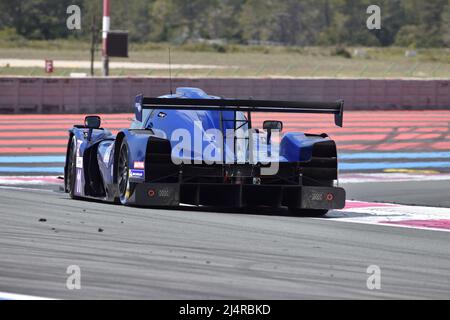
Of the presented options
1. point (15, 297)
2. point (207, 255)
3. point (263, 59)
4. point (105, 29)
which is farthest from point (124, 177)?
point (263, 59)

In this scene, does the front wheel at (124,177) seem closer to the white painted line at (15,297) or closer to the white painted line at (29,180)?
the white painted line at (29,180)

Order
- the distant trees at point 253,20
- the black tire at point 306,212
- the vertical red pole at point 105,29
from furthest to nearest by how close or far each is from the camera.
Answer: the distant trees at point 253,20 < the vertical red pole at point 105,29 < the black tire at point 306,212

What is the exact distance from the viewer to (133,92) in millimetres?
34688

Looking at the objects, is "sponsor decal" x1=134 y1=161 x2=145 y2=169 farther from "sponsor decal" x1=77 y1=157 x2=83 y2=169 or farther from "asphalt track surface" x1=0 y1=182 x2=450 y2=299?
"sponsor decal" x1=77 y1=157 x2=83 y2=169

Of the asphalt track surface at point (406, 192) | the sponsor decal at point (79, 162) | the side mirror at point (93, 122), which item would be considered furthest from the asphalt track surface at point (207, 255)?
the asphalt track surface at point (406, 192)

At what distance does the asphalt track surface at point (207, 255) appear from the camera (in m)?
8.12

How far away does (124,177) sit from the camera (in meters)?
13.3

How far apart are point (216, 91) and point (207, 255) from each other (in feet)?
85.5

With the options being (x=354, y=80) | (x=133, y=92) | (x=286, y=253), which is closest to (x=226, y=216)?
(x=286, y=253)

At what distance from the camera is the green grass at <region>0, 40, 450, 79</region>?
52969mm

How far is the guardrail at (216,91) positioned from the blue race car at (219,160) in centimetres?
1932

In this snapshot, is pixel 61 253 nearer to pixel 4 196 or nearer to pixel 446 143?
pixel 4 196

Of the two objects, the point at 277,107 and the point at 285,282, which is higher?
the point at 277,107
